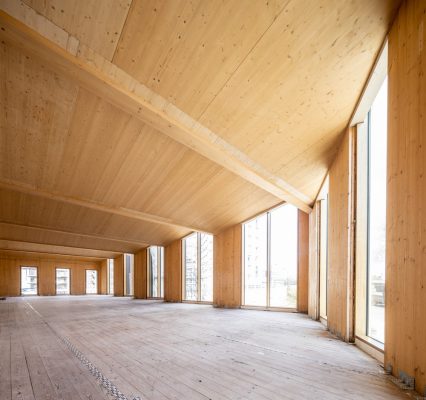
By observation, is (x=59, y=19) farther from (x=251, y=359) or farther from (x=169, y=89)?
(x=251, y=359)

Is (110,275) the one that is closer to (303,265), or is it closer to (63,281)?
(63,281)

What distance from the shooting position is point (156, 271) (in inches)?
578

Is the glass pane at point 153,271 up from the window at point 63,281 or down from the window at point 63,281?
up

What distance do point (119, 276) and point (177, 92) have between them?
17.2 m

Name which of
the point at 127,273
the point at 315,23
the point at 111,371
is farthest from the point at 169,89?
the point at 127,273

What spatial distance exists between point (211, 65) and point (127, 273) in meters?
17.1

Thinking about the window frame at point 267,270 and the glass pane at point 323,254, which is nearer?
the glass pane at point 323,254

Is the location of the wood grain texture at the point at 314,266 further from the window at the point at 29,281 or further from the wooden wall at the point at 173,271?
the window at the point at 29,281

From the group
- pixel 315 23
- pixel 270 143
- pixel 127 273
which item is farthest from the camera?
pixel 127 273

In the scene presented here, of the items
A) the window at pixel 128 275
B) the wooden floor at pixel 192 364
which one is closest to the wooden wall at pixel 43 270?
the window at pixel 128 275

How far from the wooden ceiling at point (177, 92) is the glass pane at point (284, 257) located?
1.65 metres

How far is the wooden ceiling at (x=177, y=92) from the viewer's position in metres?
2.94

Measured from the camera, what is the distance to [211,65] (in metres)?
3.52

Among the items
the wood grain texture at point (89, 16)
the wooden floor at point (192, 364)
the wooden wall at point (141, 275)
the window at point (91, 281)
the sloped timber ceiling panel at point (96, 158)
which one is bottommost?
the window at point (91, 281)
